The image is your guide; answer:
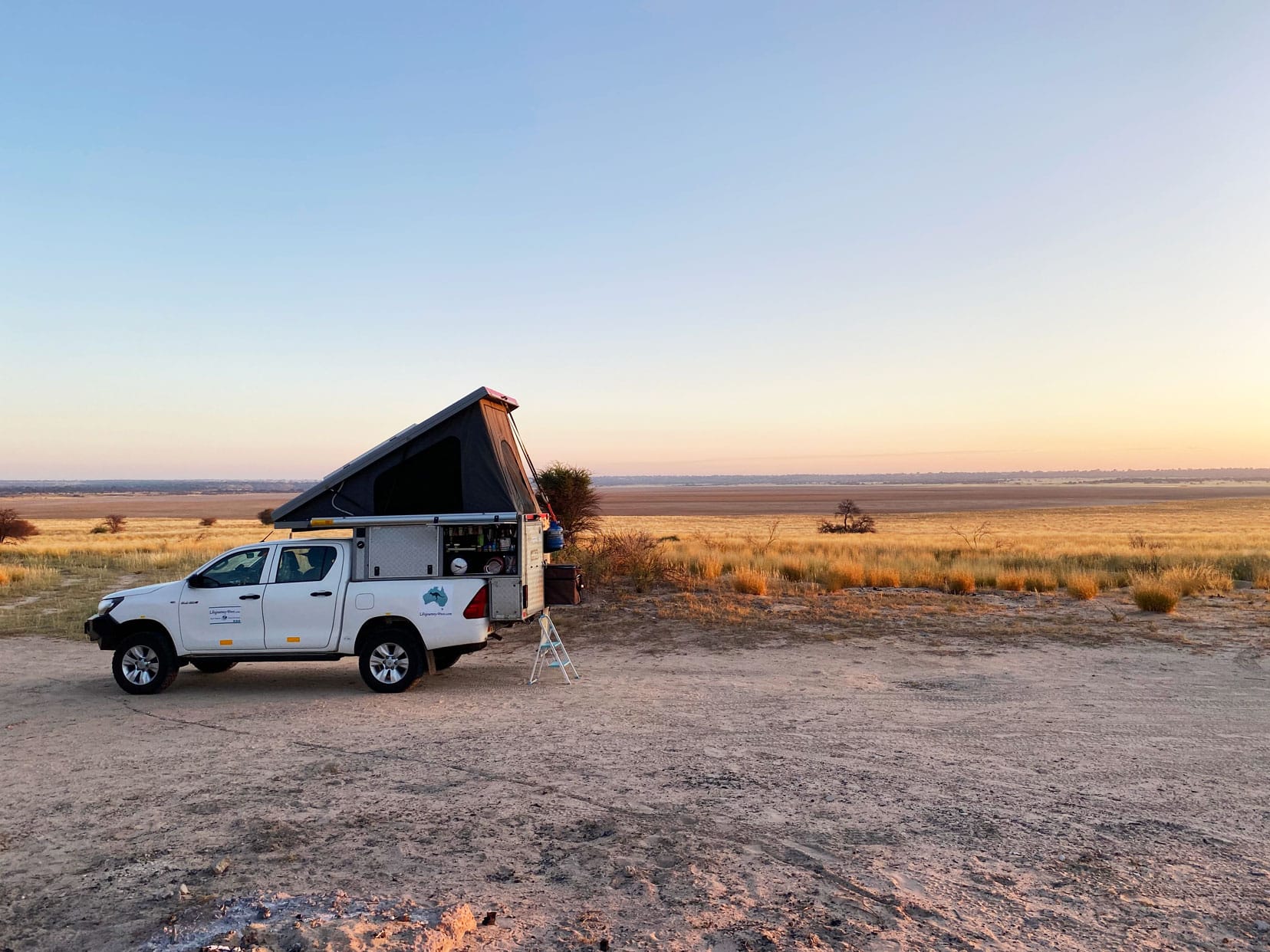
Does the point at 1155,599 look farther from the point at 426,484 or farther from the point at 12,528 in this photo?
the point at 12,528

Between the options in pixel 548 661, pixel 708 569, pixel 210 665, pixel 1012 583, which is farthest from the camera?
pixel 708 569

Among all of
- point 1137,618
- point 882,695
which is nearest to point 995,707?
point 882,695

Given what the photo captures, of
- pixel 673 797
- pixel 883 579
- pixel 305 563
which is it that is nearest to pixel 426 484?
pixel 305 563

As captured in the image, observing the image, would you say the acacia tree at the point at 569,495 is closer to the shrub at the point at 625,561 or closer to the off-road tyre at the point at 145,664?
the shrub at the point at 625,561

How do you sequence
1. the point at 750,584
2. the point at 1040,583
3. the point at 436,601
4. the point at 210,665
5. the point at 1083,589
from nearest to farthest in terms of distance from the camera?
the point at 436,601, the point at 210,665, the point at 1083,589, the point at 750,584, the point at 1040,583

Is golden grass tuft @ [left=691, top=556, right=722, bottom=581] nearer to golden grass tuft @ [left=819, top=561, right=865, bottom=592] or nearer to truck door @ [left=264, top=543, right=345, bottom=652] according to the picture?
golden grass tuft @ [left=819, top=561, right=865, bottom=592]

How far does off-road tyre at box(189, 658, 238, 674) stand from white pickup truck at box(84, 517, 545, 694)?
0.25 metres

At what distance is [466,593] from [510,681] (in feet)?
5.05

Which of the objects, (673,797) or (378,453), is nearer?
(673,797)

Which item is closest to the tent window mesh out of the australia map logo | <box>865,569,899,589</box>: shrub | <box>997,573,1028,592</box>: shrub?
the australia map logo

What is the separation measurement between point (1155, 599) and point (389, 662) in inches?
518

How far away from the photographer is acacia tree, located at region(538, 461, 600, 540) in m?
24.4

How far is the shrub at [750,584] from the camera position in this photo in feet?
62.0

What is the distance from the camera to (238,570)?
10711mm
